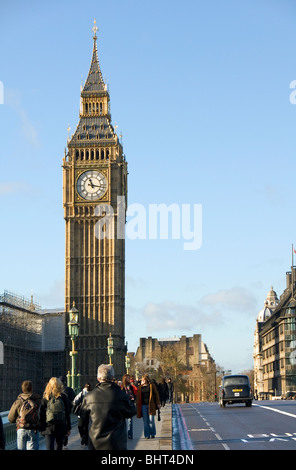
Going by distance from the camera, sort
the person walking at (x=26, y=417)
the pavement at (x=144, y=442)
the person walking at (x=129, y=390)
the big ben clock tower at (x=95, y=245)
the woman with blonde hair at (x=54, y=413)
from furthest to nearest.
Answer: the big ben clock tower at (x=95, y=245) < the person walking at (x=129, y=390) < the pavement at (x=144, y=442) < the woman with blonde hair at (x=54, y=413) < the person walking at (x=26, y=417)

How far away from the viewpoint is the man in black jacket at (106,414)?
12109mm

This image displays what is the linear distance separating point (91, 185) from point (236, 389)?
7374cm

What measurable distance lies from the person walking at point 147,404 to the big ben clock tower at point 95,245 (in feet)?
290

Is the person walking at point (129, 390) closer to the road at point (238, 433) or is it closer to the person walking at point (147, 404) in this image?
the person walking at point (147, 404)

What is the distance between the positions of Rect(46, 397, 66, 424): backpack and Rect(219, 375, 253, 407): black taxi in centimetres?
3094

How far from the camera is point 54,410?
17234mm

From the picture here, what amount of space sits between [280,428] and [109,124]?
100 m

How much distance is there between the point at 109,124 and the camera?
12581 centimetres

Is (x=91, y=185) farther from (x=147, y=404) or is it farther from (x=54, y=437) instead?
(x=54, y=437)

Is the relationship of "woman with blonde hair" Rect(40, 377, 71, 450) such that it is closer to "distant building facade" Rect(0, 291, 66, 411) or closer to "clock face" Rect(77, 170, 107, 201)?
"distant building facade" Rect(0, 291, 66, 411)

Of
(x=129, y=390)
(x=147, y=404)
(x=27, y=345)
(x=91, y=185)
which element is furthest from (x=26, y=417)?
(x=91, y=185)

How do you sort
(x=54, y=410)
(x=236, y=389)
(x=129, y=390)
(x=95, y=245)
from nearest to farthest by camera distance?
(x=54, y=410), (x=129, y=390), (x=236, y=389), (x=95, y=245)

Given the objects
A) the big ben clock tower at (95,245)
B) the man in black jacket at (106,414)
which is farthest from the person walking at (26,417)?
the big ben clock tower at (95,245)
